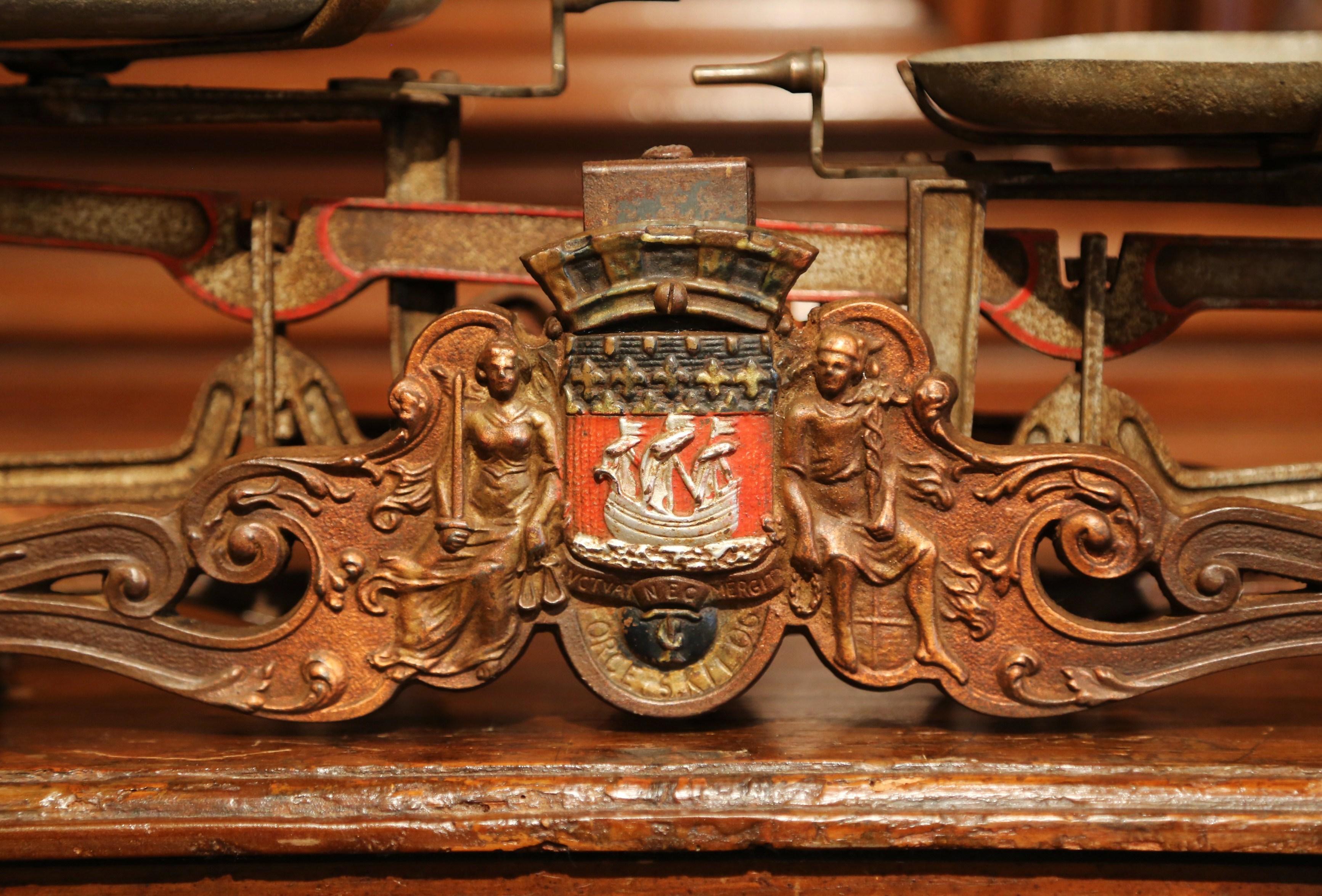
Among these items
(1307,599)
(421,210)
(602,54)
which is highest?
(602,54)

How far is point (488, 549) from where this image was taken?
1169 mm

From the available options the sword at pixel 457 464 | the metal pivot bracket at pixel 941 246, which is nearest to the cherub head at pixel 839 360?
the metal pivot bracket at pixel 941 246

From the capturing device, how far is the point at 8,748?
124 cm

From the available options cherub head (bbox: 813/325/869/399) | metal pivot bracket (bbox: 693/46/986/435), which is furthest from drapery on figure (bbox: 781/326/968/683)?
metal pivot bracket (bbox: 693/46/986/435)

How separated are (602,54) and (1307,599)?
53.3 inches

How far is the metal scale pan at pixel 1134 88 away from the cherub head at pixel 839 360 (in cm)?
25

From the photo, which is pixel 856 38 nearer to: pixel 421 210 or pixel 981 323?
pixel 981 323

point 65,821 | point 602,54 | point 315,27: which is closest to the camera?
point 65,821

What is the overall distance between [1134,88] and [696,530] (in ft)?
1.62

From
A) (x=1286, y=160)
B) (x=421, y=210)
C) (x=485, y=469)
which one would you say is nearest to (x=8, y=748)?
(x=485, y=469)

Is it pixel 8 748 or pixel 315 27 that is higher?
pixel 315 27

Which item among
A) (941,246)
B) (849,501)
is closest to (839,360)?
(849,501)

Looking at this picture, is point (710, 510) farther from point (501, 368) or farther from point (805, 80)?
point (805, 80)

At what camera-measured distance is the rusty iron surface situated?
3.70ft
